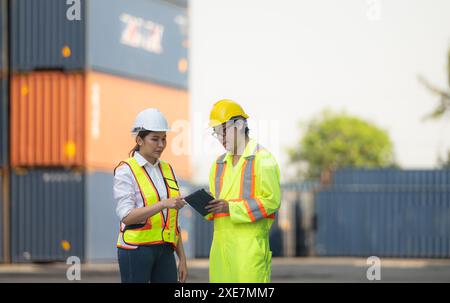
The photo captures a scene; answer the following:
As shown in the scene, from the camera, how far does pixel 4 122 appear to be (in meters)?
27.1

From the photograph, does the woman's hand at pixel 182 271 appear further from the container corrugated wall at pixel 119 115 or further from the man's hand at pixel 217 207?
the container corrugated wall at pixel 119 115

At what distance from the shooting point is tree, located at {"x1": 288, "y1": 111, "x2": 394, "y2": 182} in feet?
406

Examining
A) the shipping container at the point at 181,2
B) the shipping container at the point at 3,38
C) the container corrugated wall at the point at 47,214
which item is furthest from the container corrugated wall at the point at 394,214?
the shipping container at the point at 3,38

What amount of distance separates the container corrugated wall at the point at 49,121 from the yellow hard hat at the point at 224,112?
66.2 feet

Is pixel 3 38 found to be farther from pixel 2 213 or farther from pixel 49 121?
pixel 2 213

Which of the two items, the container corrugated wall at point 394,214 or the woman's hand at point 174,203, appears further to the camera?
the container corrugated wall at point 394,214

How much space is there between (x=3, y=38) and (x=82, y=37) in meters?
2.15

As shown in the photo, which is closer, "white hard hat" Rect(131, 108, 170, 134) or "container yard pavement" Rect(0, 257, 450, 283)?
"white hard hat" Rect(131, 108, 170, 134)

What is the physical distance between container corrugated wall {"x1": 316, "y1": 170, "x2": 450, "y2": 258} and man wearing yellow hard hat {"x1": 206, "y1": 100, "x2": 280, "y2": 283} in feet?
99.1

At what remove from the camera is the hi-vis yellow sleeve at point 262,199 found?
6684 mm

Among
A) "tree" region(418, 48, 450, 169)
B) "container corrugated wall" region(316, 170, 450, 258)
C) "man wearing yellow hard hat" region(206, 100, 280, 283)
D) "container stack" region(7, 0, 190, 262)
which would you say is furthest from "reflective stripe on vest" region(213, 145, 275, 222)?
"tree" region(418, 48, 450, 169)

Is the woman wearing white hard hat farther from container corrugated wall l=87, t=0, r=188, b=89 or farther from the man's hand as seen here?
container corrugated wall l=87, t=0, r=188, b=89

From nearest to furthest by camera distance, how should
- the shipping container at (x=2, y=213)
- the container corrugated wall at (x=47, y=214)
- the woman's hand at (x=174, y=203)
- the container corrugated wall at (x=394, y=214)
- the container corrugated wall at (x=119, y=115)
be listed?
the woman's hand at (x=174, y=203) → the container corrugated wall at (x=47, y=214) → the container corrugated wall at (x=119, y=115) → the shipping container at (x=2, y=213) → the container corrugated wall at (x=394, y=214)
